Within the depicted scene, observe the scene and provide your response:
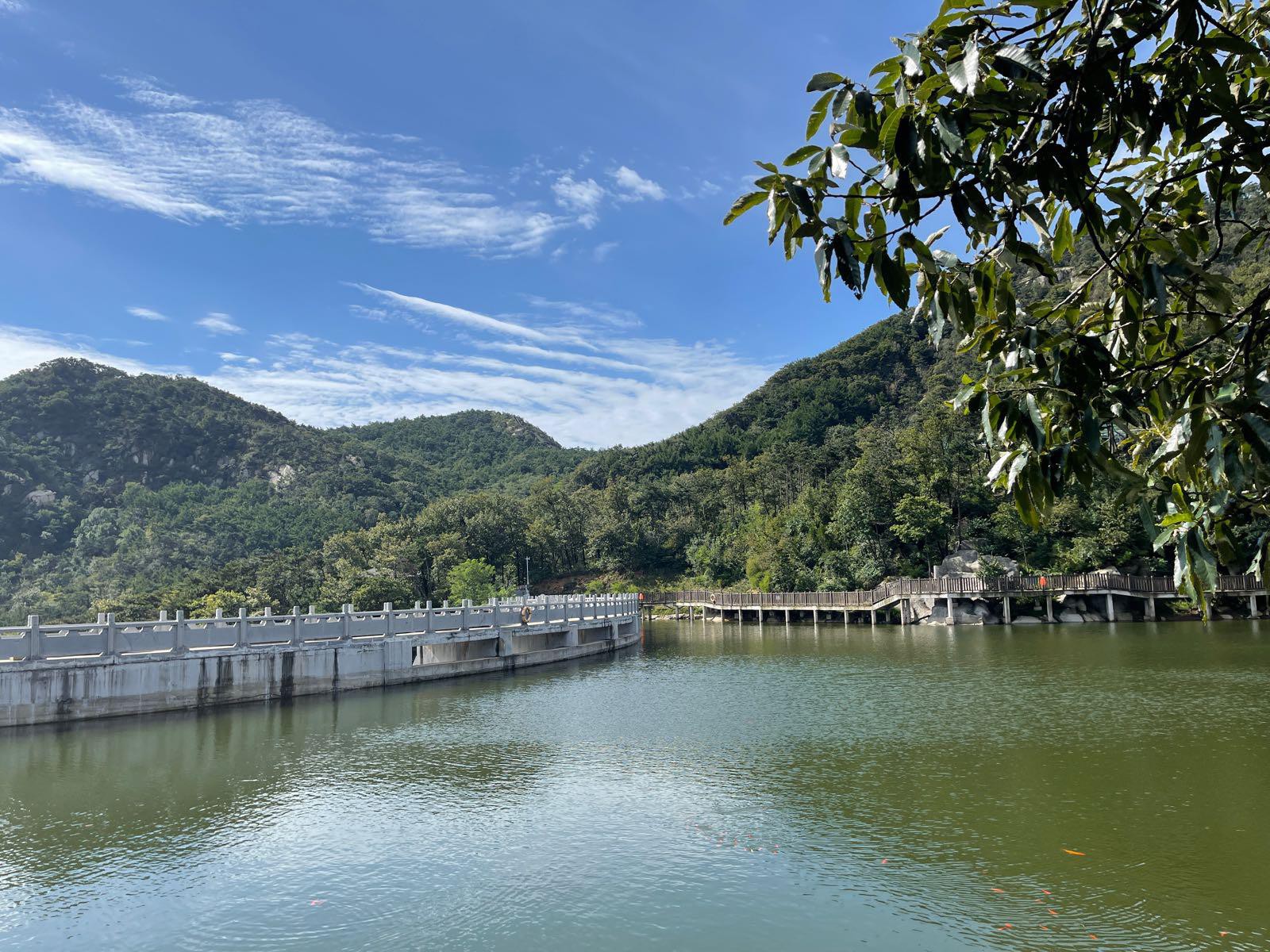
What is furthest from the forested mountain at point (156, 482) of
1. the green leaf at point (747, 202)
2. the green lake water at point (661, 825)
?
the green leaf at point (747, 202)

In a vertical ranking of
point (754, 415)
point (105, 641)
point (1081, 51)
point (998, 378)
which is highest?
point (754, 415)

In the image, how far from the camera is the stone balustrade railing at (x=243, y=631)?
19.2m

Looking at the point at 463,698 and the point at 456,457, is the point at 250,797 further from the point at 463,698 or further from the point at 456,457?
the point at 456,457

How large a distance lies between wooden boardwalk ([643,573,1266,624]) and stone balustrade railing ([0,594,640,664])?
27.2m

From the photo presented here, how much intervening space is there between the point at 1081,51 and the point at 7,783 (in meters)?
18.7

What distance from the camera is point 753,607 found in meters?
60.1

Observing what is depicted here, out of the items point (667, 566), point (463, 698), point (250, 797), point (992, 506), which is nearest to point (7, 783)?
point (250, 797)

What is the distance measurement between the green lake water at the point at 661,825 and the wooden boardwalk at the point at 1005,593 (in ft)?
84.5

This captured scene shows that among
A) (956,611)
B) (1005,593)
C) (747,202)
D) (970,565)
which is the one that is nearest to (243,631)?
(747,202)

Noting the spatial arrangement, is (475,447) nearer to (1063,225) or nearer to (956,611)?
(956,611)

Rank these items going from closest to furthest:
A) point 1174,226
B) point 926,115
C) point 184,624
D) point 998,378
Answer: point 926,115 → point 998,378 → point 1174,226 → point 184,624

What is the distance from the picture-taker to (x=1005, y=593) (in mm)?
47500

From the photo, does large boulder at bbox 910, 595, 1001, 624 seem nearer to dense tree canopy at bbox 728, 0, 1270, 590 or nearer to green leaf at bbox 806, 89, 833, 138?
dense tree canopy at bbox 728, 0, 1270, 590

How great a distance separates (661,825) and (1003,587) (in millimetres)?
42473
